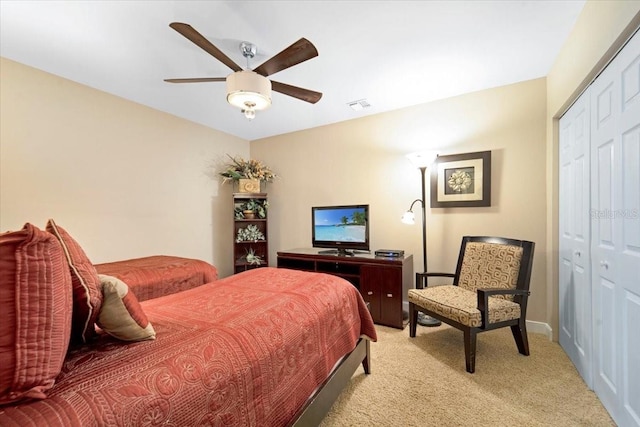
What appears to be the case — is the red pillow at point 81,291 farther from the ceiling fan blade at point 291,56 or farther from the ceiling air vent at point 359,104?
the ceiling air vent at point 359,104

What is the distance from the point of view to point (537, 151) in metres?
2.68

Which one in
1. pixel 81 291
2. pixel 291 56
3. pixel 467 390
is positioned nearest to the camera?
pixel 81 291

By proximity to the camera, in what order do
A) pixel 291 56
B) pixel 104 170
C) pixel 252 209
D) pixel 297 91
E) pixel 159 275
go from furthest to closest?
pixel 252 209 < pixel 104 170 < pixel 159 275 < pixel 297 91 < pixel 291 56

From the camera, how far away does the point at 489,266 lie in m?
Answer: 2.57

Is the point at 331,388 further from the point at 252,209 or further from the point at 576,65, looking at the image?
the point at 252,209

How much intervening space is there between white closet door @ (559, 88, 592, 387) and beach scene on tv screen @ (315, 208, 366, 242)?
1905 millimetres

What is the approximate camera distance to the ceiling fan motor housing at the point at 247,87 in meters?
1.90

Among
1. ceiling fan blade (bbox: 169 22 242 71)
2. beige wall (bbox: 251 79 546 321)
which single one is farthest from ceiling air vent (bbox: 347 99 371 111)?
ceiling fan blade (bbox: 169 22 242 71)

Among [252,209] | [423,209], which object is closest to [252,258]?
[252,209]

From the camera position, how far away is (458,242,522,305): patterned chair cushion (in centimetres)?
240

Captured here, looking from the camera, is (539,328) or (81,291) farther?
(539,328)

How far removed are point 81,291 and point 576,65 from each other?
3.13 meters

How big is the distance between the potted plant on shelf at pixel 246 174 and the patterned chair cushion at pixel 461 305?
108 inches

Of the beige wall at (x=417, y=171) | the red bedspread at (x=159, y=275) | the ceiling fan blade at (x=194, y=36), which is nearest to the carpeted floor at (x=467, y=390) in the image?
the beige wall at (x=417, y=171)
